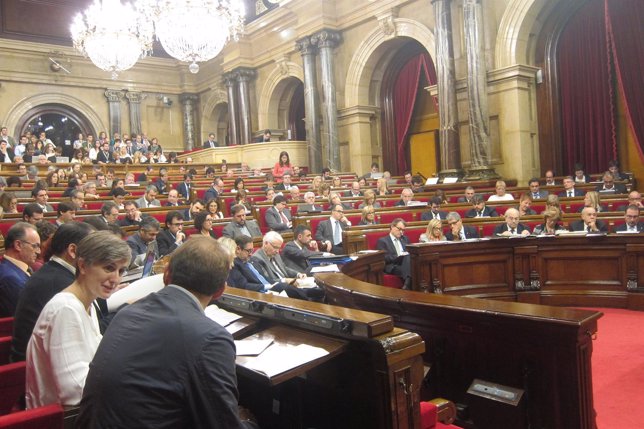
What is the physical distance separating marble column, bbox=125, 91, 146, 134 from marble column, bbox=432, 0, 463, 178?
32.7 ft

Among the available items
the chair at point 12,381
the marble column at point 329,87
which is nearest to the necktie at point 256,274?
the chair at point 12,381

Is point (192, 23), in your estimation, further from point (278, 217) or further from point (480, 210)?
point (480, 210)

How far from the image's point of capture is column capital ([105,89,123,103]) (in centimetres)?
1598

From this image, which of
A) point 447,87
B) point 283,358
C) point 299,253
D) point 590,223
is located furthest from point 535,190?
point 283,358

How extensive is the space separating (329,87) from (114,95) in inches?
293

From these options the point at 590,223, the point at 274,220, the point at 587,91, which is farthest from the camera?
the point at 587,91

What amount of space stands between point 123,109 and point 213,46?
844 centimetres

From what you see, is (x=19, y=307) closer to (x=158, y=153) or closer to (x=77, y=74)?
(x=158, y=153)

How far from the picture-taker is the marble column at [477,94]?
9203 millimetres

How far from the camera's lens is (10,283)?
2490 millimetres

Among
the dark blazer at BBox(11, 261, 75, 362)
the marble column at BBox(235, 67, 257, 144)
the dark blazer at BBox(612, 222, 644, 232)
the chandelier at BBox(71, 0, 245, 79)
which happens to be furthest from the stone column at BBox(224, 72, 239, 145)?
the dark blazer at BBox(11, 261, 75, 362)

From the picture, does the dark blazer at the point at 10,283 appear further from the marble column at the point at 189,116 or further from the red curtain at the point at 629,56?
the marble column at the point at 189,116

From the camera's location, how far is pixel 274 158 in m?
13.4

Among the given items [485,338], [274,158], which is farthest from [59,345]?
[274,158]
